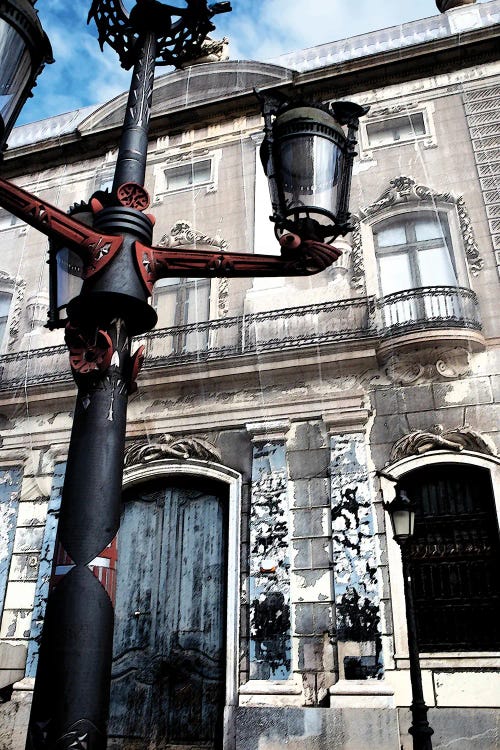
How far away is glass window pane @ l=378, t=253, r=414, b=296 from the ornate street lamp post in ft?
21.8

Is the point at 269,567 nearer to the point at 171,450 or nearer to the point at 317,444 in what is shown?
the point at 317,444

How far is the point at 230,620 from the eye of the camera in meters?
8.51

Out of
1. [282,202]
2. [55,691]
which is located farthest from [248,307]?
[55,691]

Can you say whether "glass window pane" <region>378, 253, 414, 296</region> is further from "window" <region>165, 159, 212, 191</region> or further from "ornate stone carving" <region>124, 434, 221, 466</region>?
"window" <region>165, 159, 212, 191</region>

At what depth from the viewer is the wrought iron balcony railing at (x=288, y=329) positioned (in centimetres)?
933

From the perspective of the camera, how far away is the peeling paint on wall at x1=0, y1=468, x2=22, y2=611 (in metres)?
9.79

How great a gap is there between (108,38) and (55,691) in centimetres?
392

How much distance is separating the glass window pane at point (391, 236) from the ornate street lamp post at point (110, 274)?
695cm

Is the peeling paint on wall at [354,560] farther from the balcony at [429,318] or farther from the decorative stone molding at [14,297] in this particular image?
the decorative stone molding at [14,297]

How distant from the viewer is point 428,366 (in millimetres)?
9180

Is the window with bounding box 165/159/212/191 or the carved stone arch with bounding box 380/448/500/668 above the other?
the window with bounding box 165/159/212/191

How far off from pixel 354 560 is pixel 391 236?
551cm

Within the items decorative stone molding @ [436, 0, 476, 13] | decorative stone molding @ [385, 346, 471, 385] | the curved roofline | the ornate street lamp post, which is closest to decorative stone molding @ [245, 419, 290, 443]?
decorative stone molding @ [385, 346, 471, 385]

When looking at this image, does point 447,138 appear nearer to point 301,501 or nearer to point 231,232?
point 231,232
